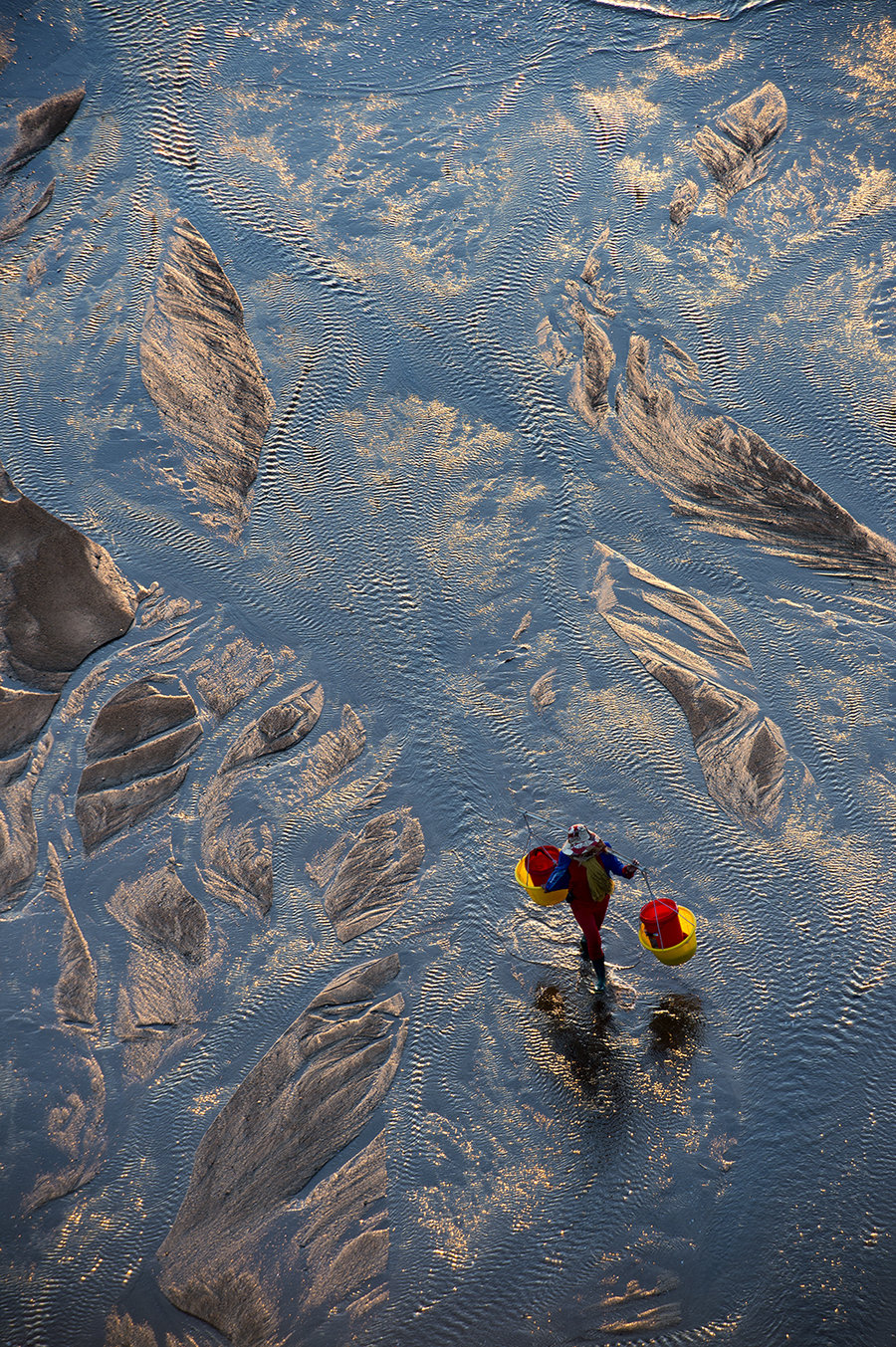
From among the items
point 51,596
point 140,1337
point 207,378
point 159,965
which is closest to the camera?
point 140,1337

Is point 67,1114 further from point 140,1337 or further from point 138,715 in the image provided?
point 138,715

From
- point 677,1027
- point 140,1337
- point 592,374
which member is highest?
point 592,374

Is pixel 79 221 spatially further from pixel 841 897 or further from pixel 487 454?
pixel 841 897

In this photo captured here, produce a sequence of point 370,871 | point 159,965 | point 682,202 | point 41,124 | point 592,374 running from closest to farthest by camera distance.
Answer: point 159,965 < point 370,871 < point 592,374 < point 682,202 < point 41,124

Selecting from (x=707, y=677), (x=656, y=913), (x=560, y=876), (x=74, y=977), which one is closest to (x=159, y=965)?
(x=74, y=977)

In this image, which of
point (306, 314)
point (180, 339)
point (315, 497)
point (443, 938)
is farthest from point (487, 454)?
point (443, 938)

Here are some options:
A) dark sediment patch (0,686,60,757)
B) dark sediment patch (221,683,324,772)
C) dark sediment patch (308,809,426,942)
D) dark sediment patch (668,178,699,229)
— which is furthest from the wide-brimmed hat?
dark sediment patch (668,178,699,229)

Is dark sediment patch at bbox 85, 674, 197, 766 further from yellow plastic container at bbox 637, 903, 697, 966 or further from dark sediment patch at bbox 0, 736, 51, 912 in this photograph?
yellow plastic container at bbox 637, 903, 697, 966
